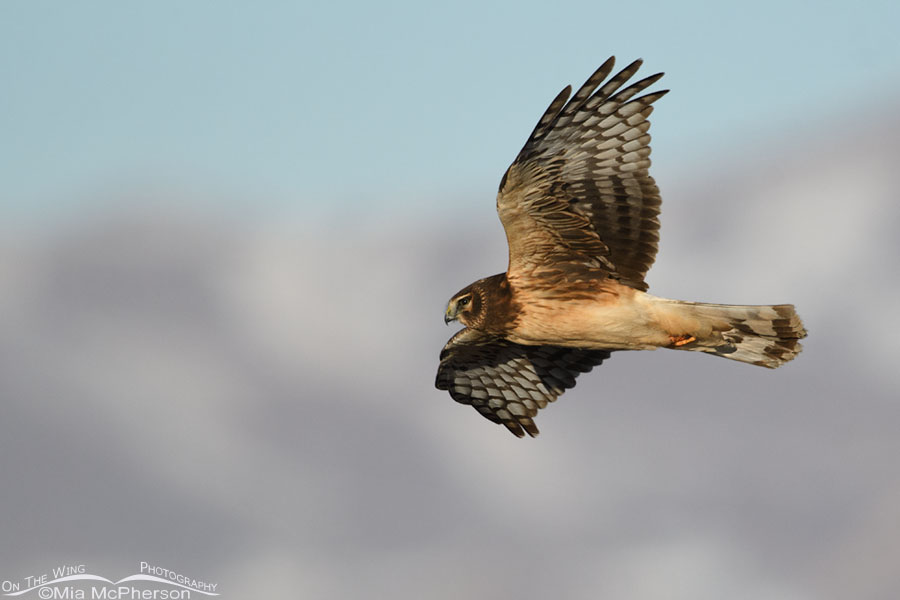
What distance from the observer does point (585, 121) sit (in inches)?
422

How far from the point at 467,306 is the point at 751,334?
2972 mm

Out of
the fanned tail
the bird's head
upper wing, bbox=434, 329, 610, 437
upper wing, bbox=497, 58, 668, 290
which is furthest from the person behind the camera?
upper wing, bbox=434, 329, 610, 437

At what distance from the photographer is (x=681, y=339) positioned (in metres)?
11.4

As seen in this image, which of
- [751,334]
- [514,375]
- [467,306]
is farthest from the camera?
[514,375]

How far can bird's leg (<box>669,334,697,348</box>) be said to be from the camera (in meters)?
11.4

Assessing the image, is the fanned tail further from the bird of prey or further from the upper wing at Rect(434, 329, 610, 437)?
the upper wing at Rect(434, 329, 610, 437)

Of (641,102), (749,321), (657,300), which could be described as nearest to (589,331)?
(657,300)

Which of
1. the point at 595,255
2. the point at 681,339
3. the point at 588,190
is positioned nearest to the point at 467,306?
the point at 595,255

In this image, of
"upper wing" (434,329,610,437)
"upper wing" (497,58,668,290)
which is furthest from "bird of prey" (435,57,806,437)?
"upper wing" (434,329,610,437)

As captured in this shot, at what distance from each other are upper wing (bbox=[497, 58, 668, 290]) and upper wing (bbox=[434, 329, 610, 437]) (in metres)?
2.39

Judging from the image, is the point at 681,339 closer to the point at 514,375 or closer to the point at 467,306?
the point at 467,306

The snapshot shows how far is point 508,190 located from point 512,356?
11.2ft

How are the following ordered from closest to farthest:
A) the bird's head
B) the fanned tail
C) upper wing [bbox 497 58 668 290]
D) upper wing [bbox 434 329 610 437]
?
upper wing [bbox 497 58 668 290]
the fanned tail
the bird's head
upper wing [bbox 434 329 610 437]

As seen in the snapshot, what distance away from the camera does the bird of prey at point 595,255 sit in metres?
10.7
